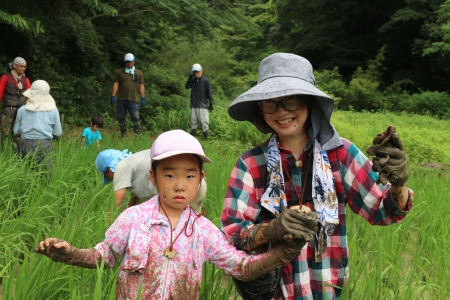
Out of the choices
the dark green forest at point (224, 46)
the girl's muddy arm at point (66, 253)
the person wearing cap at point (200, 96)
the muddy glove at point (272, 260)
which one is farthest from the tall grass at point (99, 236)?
the person wearing cap at point (200, 96)

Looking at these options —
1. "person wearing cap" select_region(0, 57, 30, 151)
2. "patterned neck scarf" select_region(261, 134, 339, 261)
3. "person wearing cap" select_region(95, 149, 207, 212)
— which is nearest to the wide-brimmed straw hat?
"person wearing cap" select_region(0, 57, 30, 151)

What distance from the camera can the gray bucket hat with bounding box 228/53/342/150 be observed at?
4.91 feet

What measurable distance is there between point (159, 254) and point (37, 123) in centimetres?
353

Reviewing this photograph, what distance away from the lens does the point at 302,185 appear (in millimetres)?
1556

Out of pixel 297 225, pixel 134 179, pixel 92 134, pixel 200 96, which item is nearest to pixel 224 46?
pixel 200 96

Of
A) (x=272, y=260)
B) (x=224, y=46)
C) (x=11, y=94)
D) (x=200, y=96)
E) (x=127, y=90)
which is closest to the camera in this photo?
(x=272, y=260)

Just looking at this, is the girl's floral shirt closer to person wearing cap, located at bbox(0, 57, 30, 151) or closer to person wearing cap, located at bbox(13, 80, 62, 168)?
person wearing cap, located at bbox(13, 80, 62, 168)

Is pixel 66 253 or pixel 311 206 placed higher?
pixel 311 206

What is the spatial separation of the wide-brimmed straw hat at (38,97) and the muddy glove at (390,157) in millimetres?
3884

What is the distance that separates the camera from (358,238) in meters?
2.96

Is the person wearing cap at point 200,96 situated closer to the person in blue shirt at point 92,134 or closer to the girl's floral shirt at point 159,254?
the person in blue shirt at point 92,134

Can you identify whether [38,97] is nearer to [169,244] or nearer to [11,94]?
[11,94]

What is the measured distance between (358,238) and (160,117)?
8.39 metres

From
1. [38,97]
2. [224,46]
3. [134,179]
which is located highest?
[224,46]
